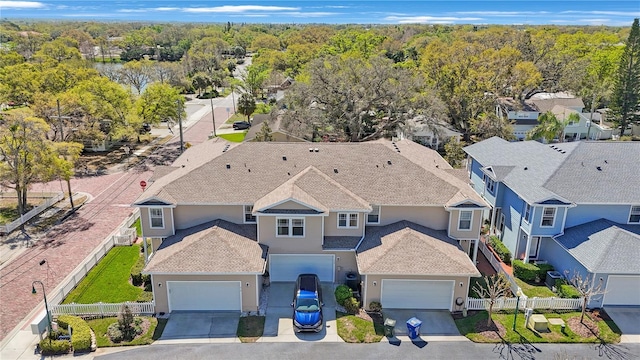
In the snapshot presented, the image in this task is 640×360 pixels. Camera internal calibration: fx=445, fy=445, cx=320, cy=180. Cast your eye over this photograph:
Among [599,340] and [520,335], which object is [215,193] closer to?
[520,335]

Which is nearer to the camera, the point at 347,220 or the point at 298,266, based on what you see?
the point at 347,220

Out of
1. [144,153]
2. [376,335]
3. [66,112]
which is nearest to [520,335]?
[376,335]

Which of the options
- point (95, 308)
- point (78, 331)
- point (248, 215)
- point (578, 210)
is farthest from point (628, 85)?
point (78, 331)

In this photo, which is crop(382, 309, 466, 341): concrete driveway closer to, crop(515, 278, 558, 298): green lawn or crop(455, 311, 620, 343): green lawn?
crop(455, 311, 620, 343): green lawn

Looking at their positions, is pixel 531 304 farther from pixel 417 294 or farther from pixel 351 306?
pixel 351 306

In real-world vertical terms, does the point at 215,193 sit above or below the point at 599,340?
above

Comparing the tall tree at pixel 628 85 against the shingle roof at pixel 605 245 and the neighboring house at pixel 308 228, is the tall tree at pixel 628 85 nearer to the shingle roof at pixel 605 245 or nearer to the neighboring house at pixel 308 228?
the shingle roof at pixel 605 245
